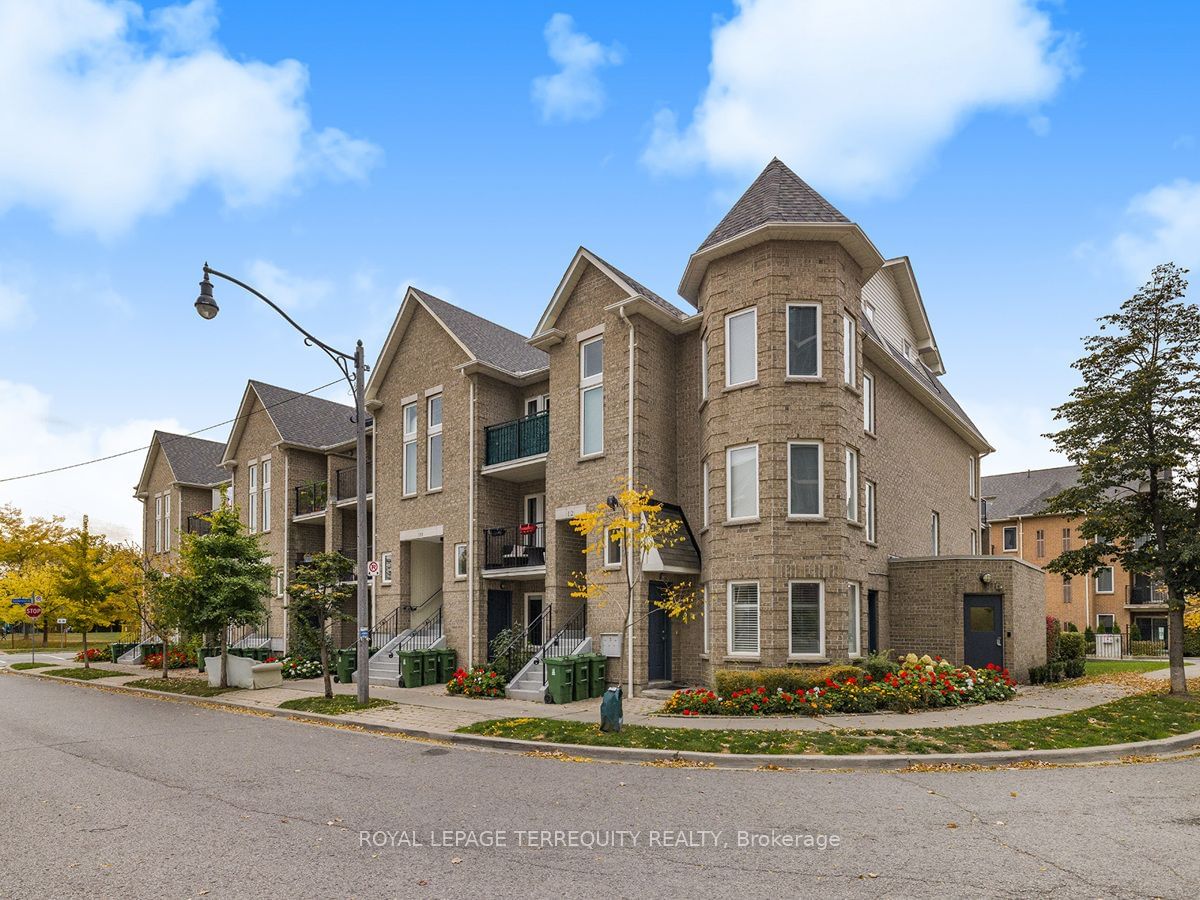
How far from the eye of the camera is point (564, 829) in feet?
24.9

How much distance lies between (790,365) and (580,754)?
944cm

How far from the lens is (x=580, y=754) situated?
459 inches

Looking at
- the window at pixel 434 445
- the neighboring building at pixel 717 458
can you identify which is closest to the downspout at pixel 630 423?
the neighboring building at pixel 717 458

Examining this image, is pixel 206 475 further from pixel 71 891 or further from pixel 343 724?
pixel 71 891

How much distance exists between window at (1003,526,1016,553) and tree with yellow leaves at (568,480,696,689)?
3961 cm

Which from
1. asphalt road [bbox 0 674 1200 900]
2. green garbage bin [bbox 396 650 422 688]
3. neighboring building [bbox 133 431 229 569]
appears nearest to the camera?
asphalt road [bbox 0 674 1200 900]

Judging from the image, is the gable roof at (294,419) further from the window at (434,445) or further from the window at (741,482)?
the window at (741,482)

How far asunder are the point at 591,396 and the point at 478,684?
24.1ft

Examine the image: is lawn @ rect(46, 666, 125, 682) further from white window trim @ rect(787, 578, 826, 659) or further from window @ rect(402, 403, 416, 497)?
white window trim @ rect(787, 578, 826, 659)

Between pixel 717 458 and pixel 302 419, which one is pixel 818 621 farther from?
pixel 302 419

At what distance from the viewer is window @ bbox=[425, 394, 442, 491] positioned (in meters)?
24.4

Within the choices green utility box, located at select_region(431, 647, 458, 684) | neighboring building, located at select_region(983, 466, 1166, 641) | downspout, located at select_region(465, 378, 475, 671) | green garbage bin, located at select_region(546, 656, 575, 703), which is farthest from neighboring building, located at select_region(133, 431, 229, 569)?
neighboring building, located at select_region(983, 466, 1166, 641)

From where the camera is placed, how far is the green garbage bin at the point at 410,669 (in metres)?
20.5

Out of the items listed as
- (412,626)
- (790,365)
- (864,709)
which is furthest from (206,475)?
(864,709)
